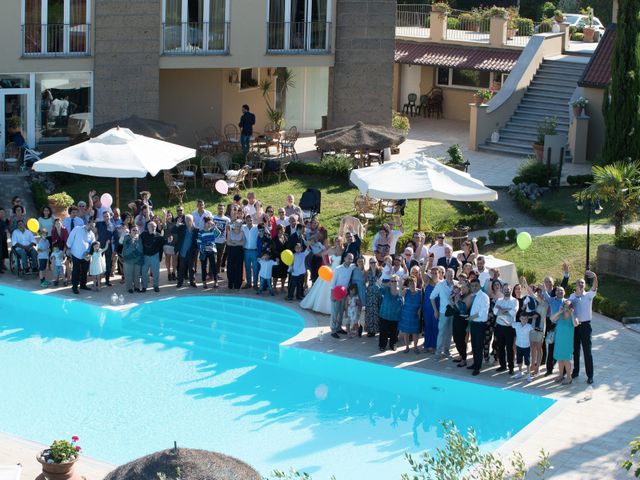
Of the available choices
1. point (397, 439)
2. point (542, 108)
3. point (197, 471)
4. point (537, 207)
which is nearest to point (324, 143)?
point (537, 207)

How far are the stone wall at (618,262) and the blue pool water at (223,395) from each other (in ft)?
23.4

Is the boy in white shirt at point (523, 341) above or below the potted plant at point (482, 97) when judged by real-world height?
below

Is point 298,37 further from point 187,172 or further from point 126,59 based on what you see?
point 187,172

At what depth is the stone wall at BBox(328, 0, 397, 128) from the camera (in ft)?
119

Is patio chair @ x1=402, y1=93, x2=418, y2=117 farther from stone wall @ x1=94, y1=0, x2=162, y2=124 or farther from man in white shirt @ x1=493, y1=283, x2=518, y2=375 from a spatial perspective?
man in white shirt @ x1=493, y1=283, x2=518, y2=375

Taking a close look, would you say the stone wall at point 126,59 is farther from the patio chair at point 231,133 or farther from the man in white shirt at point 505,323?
the man in white shirt at point 505,323

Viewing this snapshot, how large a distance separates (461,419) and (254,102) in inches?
873

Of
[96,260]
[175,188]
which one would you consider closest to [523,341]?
[96,260]

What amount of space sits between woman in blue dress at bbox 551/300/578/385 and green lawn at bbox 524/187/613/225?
1008cm

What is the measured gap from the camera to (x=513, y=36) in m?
44.9

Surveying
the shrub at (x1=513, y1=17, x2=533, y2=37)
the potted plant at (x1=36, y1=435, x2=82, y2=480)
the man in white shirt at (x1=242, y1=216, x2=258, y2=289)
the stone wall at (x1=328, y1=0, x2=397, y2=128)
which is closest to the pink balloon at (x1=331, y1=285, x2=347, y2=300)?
the man in white shirt at (x1=242, y1=216, x2=258, y2=289)

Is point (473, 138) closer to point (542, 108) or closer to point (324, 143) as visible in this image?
point (542, 108)

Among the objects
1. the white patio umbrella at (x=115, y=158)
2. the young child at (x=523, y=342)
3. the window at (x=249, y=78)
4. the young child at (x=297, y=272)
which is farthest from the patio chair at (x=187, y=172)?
the young child at (x=523, y=342)

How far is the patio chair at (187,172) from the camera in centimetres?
3131
